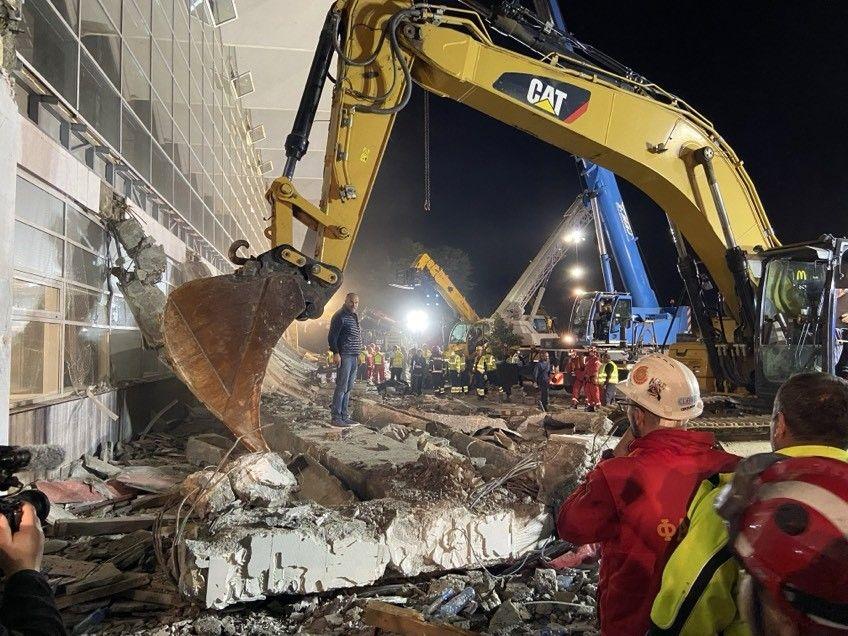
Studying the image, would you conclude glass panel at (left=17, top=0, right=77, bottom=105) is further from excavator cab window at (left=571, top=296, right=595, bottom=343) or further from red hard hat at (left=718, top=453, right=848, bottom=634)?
excavator cab window at (left=571, top=296, right=595, bottom=343)

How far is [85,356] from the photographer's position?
6.78 meters

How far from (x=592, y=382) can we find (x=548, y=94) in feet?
25.1

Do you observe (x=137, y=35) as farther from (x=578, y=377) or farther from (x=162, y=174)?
(x=578, y=377)

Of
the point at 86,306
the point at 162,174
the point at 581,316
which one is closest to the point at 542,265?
the point at 581,316

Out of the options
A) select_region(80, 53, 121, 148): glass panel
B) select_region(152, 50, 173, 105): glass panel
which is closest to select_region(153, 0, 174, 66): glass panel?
select_region(152, 50, 173, 105): glass panel

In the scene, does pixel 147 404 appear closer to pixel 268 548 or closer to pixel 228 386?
pixel 228 386

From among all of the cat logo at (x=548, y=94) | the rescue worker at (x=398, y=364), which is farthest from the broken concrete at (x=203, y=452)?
the rescue worker at (x=398, y=364)

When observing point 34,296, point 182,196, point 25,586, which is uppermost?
point 182,196

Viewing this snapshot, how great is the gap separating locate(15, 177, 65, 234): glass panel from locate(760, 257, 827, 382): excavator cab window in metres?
7.43

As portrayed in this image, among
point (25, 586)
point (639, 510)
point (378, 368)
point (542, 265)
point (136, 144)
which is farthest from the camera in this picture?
point (542, 265)

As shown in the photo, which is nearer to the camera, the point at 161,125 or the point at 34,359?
the point at 34,359

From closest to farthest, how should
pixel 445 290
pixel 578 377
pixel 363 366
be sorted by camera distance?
pixel 578 377, pixel 363 366, pixel 445 290

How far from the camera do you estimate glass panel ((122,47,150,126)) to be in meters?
8.59

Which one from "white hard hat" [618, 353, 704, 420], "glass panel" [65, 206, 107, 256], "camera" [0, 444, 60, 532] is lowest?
"camera" [0, 444, 60, 532]
